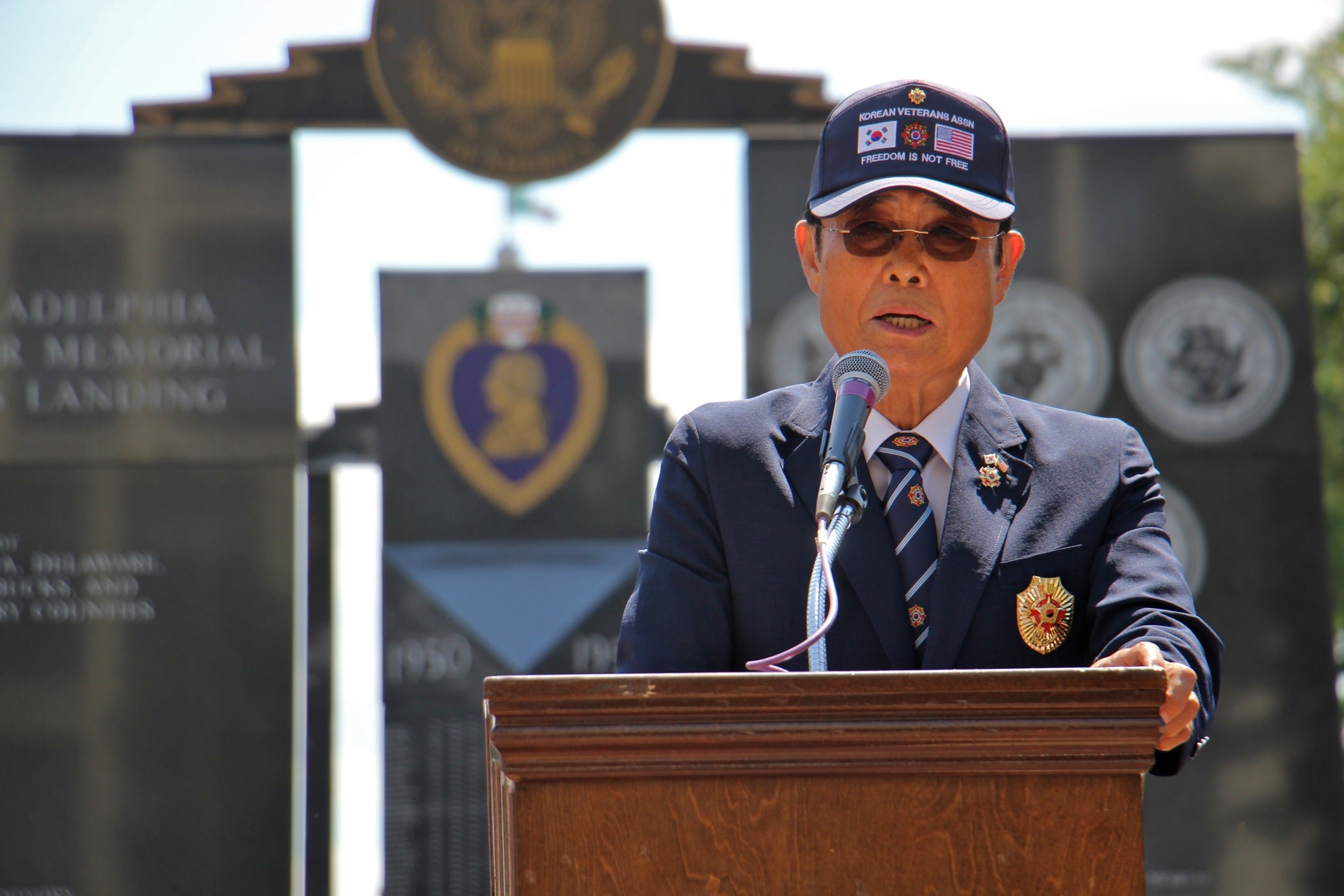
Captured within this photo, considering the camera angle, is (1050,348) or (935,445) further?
(1050,348)

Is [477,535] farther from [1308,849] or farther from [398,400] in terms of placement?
[1308,849]

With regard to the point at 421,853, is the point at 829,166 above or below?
above

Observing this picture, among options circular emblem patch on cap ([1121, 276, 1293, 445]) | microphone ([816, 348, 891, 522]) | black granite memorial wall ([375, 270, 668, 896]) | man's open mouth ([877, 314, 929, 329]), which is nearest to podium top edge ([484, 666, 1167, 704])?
microphone ([816, 348, 891, 522])

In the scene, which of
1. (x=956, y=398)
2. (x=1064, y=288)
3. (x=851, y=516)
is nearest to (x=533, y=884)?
(x=851, y=516)

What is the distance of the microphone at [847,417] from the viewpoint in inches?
61.9

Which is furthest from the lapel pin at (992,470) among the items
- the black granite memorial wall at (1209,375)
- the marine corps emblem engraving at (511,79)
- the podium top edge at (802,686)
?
the marine corps emblem engraving at (511,79)

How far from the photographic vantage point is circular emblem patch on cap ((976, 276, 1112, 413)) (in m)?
6.19

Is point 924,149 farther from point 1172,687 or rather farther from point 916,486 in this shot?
point 1172,687

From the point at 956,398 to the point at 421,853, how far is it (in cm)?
437

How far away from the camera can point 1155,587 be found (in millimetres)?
1780

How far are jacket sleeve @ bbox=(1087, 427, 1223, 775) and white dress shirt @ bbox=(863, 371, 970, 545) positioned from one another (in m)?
0.21

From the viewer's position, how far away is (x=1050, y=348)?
20.3ft

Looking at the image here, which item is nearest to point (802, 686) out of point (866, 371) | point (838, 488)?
point (838, 488)

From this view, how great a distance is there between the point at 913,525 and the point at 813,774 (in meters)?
0.68
